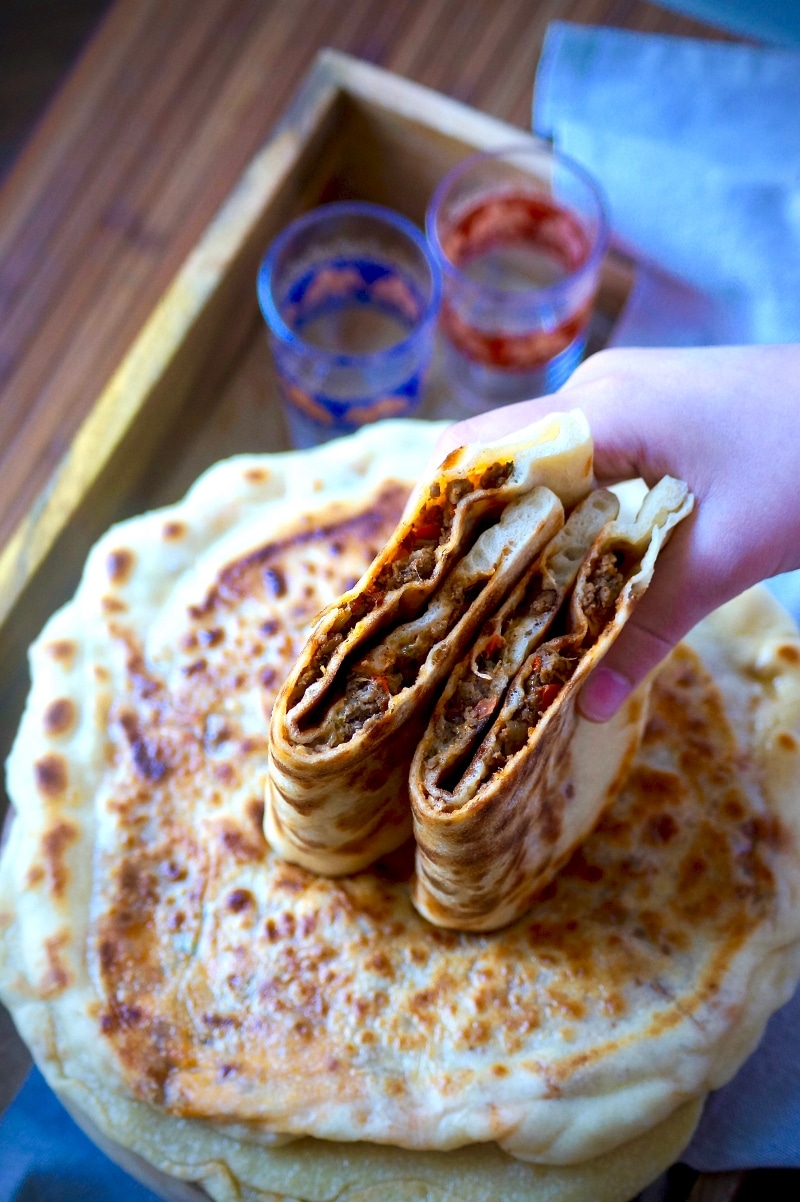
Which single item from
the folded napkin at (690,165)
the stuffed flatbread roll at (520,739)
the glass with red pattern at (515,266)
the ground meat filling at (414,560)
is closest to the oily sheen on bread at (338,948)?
the stuffed flatbread roll at (520,739)

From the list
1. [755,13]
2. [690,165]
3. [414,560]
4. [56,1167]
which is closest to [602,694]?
[414,560]

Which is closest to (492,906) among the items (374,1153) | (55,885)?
(374,1153)

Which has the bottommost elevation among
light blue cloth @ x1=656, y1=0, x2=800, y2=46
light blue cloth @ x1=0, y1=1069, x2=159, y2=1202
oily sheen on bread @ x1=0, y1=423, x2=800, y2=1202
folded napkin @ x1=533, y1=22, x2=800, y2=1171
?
light blue cloth @ x1=0, y1=1069, x2=159, y2=1202

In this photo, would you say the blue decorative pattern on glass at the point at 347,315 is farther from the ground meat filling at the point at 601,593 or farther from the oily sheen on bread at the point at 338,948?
the ground meat filling at the point at 601,593

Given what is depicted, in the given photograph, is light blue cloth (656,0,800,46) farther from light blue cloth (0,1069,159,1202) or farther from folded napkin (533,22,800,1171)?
light blue cloth (0,1069,159,1202)

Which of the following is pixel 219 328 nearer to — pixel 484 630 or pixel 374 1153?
pixel 484 630

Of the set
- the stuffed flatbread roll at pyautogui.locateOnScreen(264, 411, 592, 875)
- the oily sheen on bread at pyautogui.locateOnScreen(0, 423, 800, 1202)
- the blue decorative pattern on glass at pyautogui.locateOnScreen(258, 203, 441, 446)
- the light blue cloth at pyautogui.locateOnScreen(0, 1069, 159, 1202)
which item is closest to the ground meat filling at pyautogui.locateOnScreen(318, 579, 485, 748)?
the stuffed flatbread roll at pyautogui.locateOnScreen(264, 411, 592, 875)
